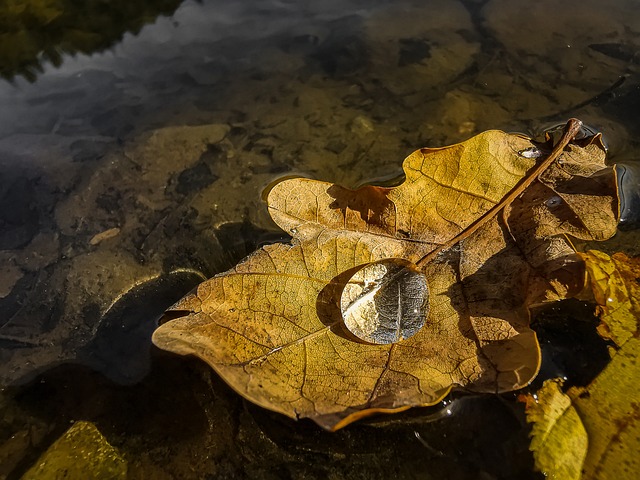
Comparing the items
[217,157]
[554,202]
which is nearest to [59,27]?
[217,157]

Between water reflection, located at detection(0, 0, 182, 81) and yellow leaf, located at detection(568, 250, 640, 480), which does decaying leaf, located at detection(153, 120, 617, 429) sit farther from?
water reflection, located at detection(0, 0, 182, 81)

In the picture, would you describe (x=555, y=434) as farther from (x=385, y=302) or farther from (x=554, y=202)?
(x=554, y=202)

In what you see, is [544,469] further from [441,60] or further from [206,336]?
[441,60]

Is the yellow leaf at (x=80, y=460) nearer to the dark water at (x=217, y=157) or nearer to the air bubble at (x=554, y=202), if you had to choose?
the dark water at (x=217, y=157)

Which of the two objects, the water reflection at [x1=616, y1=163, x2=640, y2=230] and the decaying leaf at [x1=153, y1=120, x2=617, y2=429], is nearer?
the decaying leaf at [x1=153, y1=120, x2=617, y2=429]

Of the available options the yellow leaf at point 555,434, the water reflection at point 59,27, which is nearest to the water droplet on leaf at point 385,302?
the yellow leaf at point 555,434

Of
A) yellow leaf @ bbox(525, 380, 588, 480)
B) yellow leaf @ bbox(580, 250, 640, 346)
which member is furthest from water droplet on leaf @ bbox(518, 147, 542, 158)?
yellow leaf @ bbox(525, 380, 588, 480)
